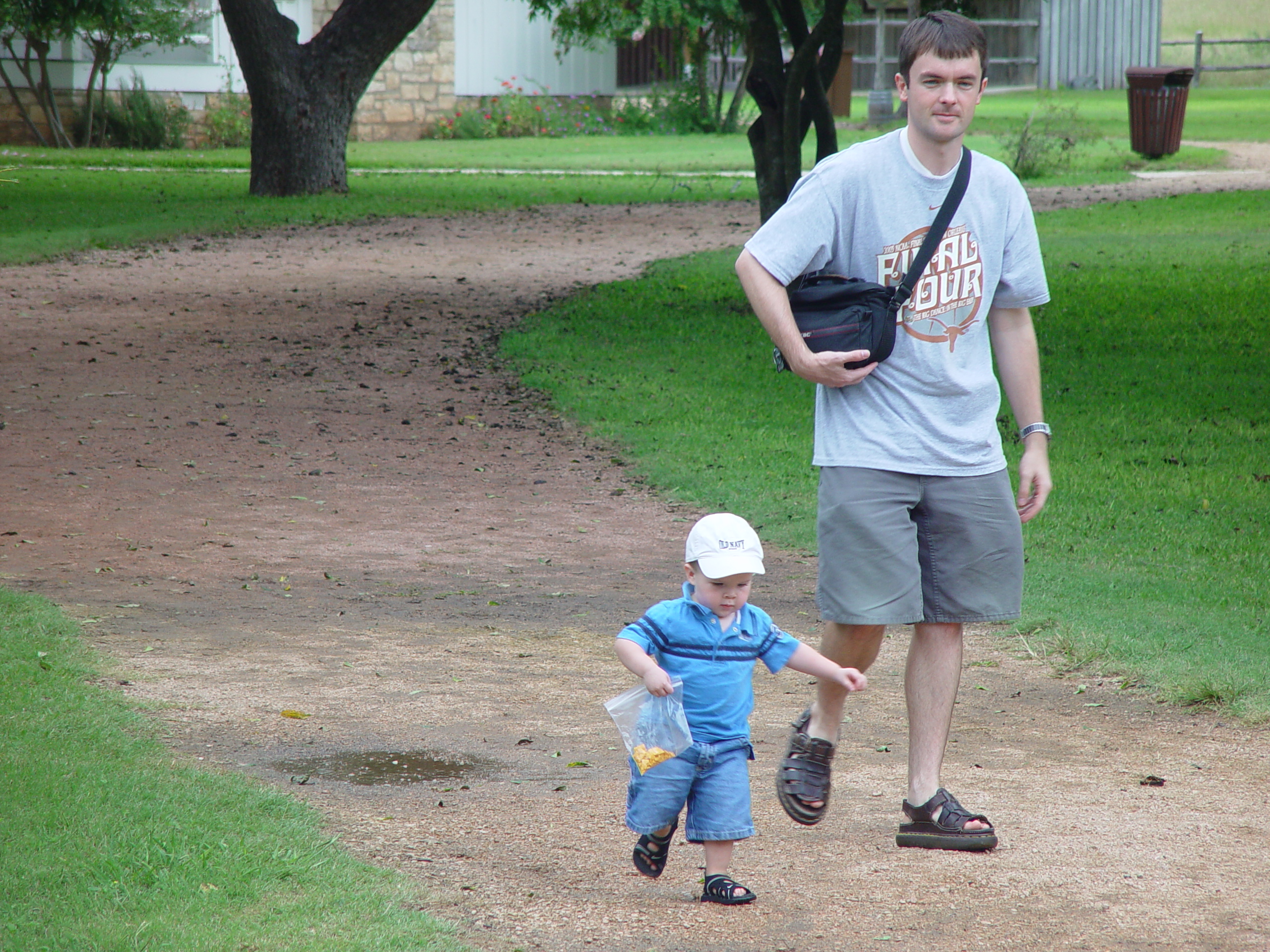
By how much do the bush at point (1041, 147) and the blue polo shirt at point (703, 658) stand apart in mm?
22273

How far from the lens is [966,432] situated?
370cm

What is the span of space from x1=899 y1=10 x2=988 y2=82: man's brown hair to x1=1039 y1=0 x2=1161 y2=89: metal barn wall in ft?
161

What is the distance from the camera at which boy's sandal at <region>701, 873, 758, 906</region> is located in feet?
11.3

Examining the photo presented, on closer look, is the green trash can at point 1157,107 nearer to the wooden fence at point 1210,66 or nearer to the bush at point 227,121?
the bush at point 227,121

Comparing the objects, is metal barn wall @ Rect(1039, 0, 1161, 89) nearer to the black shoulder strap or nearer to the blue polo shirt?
the black shoulder strap

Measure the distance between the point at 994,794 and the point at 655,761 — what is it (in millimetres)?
1339

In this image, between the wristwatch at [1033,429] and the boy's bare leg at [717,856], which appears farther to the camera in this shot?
the wristwatch at [1033,429]

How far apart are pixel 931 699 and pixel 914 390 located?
824 mm

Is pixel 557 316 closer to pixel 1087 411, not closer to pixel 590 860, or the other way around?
pixel 1087 411

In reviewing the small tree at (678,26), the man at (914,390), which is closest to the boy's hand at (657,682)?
the man at (914,390)

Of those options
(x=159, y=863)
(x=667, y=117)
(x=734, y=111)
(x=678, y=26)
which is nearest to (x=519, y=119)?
(x=667, y=117)

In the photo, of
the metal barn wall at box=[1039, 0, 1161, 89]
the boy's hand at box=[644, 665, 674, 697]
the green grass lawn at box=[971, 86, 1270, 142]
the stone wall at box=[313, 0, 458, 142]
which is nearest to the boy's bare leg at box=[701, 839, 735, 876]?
the boy's hand at box=[644, 665, 674, 697]

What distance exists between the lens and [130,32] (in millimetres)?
30500

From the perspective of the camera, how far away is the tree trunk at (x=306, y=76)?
2148cm
